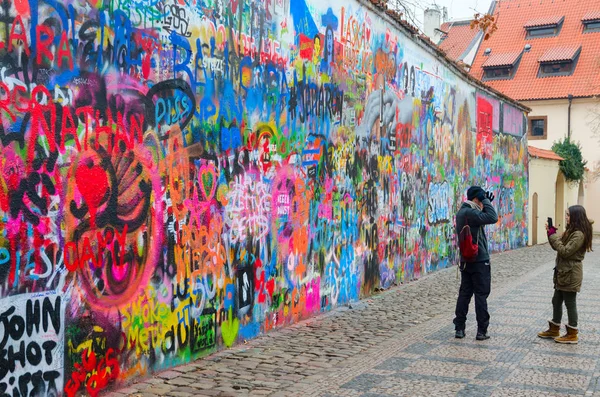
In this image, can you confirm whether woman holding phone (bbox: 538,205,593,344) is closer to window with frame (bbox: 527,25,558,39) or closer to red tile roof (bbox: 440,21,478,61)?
red tile roof (bbox: 440,21,478,61)

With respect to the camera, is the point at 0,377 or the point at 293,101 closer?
the point at 0,377

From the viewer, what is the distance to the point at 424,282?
1362 cm

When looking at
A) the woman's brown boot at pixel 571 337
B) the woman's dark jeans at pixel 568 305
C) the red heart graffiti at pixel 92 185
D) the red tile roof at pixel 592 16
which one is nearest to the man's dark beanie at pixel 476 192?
the woman's dark jeans at pixel 568 305

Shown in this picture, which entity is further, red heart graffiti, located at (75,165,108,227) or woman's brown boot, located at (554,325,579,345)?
woman's brown boot, located at (554,325,579,345)

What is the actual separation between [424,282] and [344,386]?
7631mm

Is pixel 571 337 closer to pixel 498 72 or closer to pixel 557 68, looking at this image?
pixel 557 68

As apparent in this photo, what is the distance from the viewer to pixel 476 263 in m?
8.61

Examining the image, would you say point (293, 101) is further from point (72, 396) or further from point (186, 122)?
point (72, 396)

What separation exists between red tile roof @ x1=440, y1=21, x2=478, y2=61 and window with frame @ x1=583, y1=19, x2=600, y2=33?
6.56 meters

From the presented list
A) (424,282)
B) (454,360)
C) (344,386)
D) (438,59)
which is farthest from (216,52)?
(438,59)

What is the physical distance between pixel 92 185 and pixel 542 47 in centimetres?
Result: 4153

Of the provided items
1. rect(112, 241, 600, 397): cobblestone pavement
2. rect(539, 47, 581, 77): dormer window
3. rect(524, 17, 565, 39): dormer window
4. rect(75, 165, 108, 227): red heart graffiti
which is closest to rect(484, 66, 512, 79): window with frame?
rect(539, 47, 581, 77): dormer window

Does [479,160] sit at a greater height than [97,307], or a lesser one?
greater

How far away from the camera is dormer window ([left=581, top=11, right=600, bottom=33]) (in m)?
41.5
